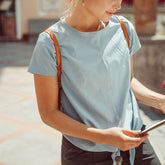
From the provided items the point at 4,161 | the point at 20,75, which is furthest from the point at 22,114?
the point at 20,75

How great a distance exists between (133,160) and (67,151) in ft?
0.88

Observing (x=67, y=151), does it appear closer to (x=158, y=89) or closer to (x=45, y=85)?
(x=45, y=85)

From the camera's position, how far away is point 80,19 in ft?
3.51

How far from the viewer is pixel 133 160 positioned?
109 centimetres

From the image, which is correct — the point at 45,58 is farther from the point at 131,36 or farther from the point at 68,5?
the point at 131,36

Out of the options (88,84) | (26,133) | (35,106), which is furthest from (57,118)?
(35,106)

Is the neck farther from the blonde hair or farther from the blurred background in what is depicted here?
the blurred background

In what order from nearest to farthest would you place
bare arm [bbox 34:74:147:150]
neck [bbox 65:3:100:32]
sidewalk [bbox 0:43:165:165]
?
bare arm [bbox 34:74:147:150], neck [bbox 65:3:100:32], sidewalk [bbox 0:43:165:165]

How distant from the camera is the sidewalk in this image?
2.44 meters

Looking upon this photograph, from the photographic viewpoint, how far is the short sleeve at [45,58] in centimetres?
99

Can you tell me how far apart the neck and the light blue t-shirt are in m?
0.03

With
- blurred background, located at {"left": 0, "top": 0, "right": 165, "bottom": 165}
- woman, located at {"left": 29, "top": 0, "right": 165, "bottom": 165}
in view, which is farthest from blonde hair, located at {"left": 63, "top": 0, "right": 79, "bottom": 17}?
blurred background, located at {"left": 0, "top": 0, "right": 165, "bottom": 165}

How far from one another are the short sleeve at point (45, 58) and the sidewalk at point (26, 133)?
69 cm

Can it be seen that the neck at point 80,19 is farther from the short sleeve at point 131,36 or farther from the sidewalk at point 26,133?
the sidewalk at point 26,133
